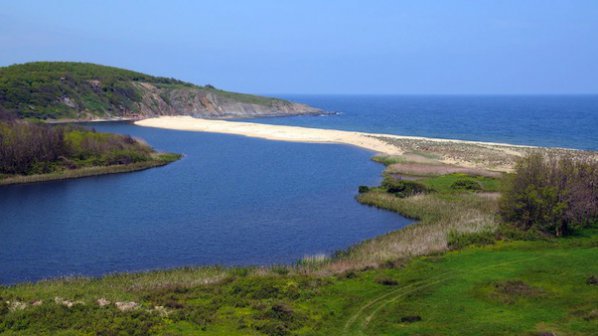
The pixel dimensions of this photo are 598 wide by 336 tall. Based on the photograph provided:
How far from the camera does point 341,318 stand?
29047 millimetres

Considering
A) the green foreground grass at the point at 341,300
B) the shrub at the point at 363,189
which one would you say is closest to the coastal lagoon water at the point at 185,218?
the shrub at the point at 363,189

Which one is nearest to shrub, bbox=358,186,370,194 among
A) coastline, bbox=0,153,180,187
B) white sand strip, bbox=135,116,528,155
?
coastline, bbox=0,153,180,187

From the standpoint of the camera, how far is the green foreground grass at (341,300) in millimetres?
27172

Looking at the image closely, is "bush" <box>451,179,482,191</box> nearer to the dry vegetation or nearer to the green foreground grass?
the dry vegetation

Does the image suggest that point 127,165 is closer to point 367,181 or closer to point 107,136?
point 107,136

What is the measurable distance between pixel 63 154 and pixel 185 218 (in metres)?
41.4

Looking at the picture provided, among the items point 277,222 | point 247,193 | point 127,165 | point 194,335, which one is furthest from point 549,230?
point 127,165

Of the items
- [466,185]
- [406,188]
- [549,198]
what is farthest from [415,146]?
[549,198]

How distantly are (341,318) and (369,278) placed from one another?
6.32 metres

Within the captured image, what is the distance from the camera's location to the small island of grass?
7888 cm

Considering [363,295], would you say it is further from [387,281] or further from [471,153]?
[471,153]

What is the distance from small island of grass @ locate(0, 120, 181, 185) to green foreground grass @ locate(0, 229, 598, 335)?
49550 millimetres

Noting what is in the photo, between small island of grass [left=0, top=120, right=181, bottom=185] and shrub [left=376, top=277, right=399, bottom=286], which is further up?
small island of grass [left=0, top=120, right=181, bottom=185]

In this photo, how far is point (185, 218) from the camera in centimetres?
5603
